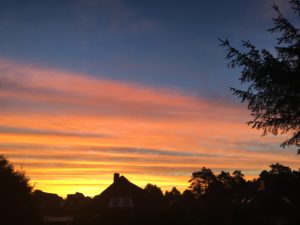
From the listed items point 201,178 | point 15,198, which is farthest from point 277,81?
point 201,178

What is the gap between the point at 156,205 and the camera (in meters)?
62.6

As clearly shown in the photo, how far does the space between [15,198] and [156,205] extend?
41.8 m

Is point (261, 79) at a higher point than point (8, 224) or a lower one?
higher

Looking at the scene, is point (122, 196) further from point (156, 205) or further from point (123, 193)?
point (156, 205)

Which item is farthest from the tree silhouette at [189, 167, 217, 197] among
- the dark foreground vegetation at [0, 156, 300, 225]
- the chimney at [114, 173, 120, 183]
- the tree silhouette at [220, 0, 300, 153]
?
the tree silhouette at [220, 0, 300, 153]

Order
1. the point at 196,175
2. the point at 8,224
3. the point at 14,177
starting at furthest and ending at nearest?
the point at 196,175 < the point at 14,177 < the point at 8,224

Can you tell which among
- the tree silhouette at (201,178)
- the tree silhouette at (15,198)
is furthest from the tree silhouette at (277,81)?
the tree silhouette at (201,178)

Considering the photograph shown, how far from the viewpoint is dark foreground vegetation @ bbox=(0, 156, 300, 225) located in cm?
2356

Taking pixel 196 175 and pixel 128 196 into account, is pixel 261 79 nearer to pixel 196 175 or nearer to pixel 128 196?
pixel 128 196

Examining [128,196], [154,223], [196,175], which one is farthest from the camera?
[196,175]

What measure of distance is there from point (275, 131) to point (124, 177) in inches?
1986

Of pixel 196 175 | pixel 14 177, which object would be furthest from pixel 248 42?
pixel 196 175

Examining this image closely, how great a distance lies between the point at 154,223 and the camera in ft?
88.1

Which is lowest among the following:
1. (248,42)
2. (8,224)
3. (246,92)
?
(8,224)
